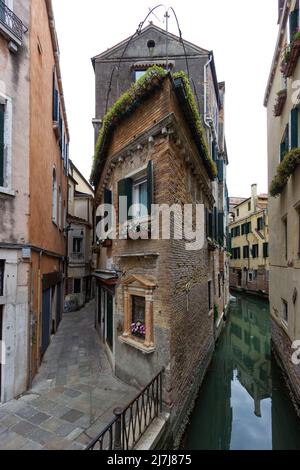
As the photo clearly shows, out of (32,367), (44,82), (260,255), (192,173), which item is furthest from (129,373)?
(260,255)

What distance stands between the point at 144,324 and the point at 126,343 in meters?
0.76

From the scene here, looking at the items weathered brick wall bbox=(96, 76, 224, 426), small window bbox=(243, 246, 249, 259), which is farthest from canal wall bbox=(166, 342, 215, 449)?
small window bbox=(243, 246, 249, 259)

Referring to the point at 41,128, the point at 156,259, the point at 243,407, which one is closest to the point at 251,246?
the point at 243,407

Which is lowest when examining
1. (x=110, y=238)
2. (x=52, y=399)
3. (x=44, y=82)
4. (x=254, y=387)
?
(x=254, y=387)

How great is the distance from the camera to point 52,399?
17.6 ft

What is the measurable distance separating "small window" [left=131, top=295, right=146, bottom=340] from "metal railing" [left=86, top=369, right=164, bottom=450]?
40.6 inches

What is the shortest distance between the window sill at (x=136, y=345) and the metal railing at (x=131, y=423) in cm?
47

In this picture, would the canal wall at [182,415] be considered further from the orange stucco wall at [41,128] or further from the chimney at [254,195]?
the chimney at [254,195]

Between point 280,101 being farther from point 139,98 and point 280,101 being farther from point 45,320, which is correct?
point 45,320

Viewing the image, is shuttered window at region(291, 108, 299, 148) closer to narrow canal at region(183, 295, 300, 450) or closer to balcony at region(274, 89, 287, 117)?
balcony at region(274, 89, 287, 117)

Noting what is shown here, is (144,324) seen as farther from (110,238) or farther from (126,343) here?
(110,238)

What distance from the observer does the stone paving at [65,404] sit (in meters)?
4.15

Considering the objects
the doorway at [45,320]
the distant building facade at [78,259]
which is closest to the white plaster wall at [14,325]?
the doorway at [45,320]

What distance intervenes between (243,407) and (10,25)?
11.8m
